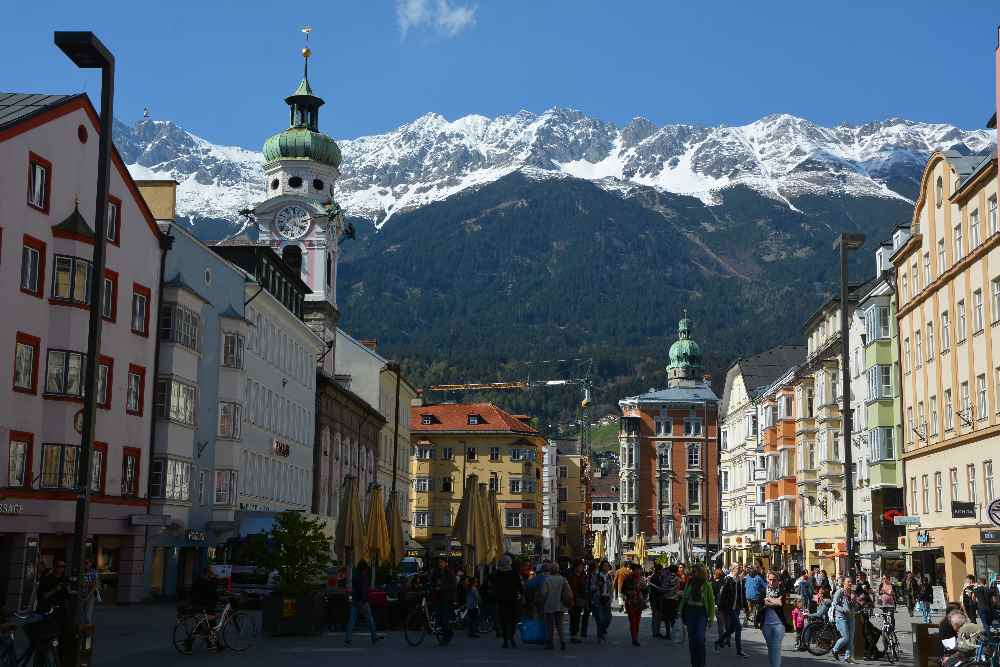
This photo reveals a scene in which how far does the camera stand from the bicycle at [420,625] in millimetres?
31859

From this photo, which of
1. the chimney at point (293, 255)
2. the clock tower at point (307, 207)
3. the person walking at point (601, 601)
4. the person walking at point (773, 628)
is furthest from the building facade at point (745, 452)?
the person walking at point (773, 628)

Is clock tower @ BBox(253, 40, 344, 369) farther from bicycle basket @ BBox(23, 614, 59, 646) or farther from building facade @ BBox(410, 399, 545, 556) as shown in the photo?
bicycle basket @ BBox(23, 614, 59, 646)

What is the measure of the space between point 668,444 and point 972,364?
11892 cm

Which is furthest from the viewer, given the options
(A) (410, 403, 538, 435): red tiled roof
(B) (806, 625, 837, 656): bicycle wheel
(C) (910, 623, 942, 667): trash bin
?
(A) (410, 403, 538, 435): red tiled roof

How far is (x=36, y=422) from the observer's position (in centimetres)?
4228

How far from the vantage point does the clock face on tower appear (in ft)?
348

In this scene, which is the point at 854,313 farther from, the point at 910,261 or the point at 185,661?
the point at 185,661

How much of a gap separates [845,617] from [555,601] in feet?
20.4

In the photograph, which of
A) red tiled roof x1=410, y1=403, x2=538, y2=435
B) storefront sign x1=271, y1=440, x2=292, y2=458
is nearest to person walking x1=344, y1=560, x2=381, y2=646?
storefront sign x1=271, y1=440, x2=292, y2=458

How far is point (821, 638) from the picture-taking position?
30.6 m

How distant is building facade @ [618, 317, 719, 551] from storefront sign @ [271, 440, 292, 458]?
96872 millimetres

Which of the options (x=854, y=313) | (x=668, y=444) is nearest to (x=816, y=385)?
(x=854, y=313)

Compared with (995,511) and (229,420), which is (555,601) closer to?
(995,511)

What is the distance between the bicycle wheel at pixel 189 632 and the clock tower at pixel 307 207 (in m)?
66.6
